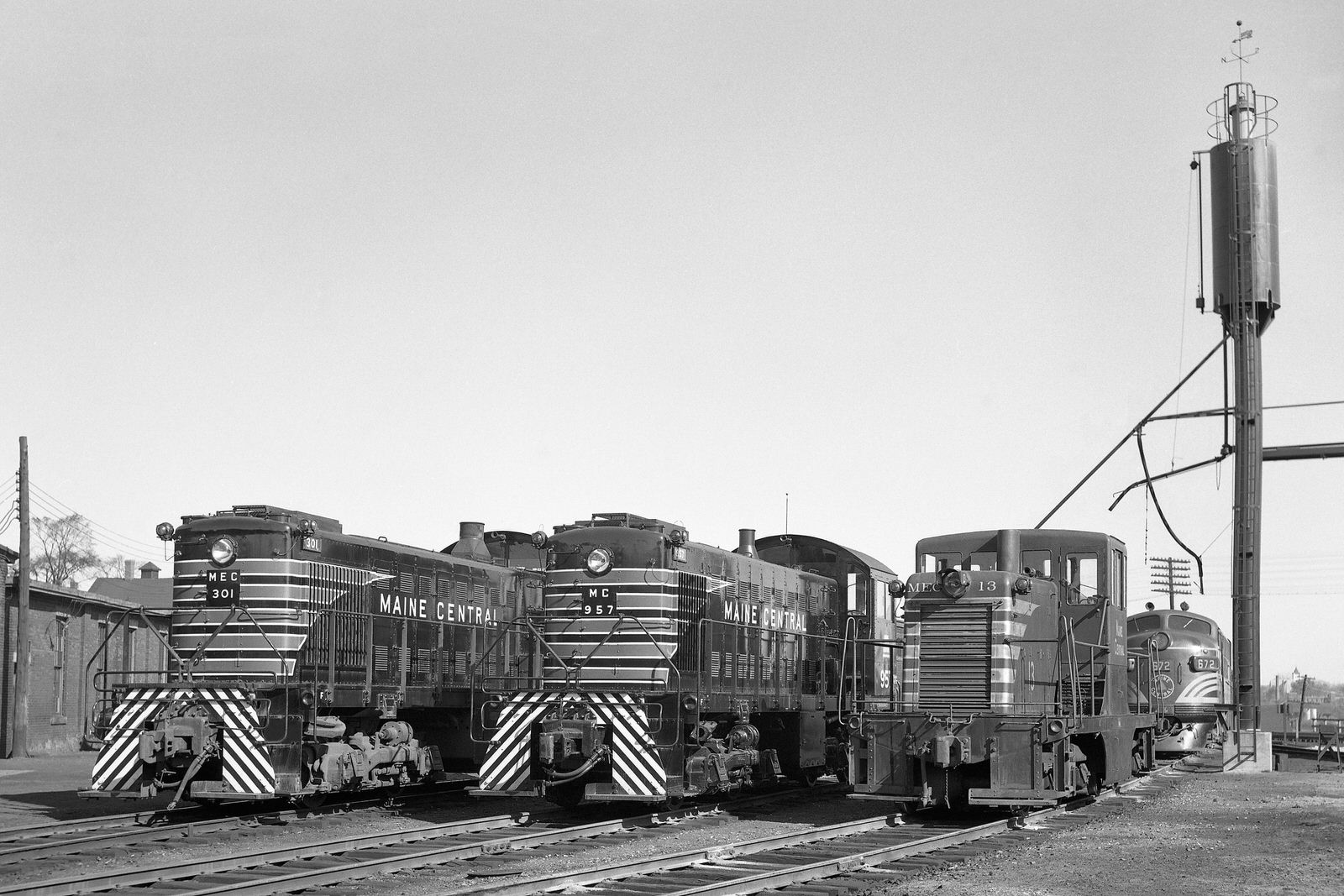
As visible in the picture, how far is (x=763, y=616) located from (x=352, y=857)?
24.7 ft

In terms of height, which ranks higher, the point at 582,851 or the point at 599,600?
the point at 599,600

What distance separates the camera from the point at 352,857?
41.6ft

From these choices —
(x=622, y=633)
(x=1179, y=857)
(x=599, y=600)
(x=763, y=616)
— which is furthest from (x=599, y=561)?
(x=1179, y=857)

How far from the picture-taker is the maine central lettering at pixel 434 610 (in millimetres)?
17531

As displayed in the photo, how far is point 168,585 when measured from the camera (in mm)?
51969

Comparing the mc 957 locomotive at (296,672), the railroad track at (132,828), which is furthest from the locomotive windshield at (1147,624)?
the railroad track at (132,828)

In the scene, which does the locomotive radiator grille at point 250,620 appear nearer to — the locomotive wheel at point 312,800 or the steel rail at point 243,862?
the locomotive wheel at point 312,800

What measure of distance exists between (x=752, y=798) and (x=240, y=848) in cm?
751

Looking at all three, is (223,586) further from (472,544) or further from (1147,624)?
(1147,624)

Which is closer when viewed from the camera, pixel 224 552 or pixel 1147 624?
pixel 224 552

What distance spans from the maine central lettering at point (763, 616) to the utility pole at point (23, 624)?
18.4 meters

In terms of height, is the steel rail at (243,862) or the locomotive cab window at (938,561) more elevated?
the locomotive cab window at (938,561)

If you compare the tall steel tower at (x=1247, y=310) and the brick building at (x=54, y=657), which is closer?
the tall steel tower at (x=1247, y=310)

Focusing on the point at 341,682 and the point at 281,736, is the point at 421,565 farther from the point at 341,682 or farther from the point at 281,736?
the point at 281,736
